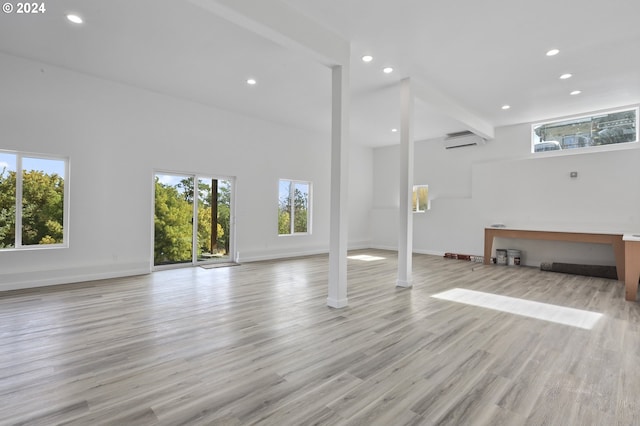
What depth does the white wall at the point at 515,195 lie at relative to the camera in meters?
6.29

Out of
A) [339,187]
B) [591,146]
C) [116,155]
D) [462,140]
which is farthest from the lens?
[462,140]

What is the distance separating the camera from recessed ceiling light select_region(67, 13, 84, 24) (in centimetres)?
349

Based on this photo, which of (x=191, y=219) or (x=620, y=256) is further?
(x=191, y=219)

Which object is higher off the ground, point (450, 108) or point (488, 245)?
point (450, 108)

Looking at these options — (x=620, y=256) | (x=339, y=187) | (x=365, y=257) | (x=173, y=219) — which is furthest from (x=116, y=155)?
(x=620, y=256)

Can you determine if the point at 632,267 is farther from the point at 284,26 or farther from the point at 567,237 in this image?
the point at 284,26

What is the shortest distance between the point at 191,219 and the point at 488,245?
684cm

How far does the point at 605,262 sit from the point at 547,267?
1007mm

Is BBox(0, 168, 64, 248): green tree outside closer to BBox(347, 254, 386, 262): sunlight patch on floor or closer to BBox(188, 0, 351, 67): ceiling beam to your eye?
BBox(188, 0, 351, 67): ceiling beam

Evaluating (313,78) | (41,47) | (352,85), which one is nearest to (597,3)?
(352,85)

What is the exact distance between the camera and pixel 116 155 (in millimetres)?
5488

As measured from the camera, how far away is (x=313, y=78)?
202 inches

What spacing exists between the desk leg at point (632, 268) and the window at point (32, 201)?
8471mm

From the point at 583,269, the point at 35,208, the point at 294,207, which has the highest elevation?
the point at 294,207
